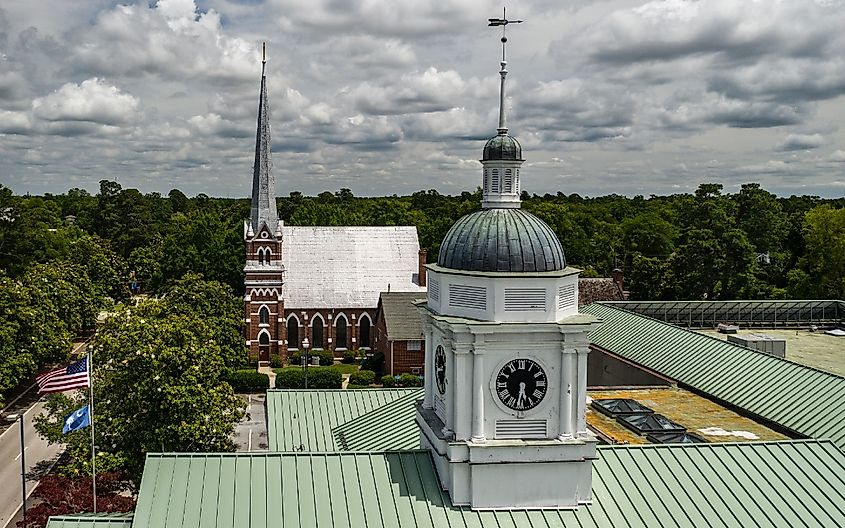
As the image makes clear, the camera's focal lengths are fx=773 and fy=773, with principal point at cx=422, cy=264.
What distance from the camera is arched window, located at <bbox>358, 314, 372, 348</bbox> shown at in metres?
68.9

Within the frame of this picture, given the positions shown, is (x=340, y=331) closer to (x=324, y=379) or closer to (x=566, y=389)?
(x=324, y=379)

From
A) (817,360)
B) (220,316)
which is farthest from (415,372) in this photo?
(817,360)

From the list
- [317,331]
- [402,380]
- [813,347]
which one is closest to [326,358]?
[317,331]

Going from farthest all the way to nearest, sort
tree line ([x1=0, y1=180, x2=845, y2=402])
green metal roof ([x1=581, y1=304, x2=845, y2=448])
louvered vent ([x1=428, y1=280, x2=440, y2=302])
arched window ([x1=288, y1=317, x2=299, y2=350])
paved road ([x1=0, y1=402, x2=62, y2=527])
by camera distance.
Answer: arched window ([x1=288, y1=317, x2=299, y2=350]) < tree line ([x1=0, y1=180, x2=845, y2=402]) < paved road ([x1=0, y1=402, x2=62, y2=527]) < green metal roof ([x1=581, y1=304, x2=845, y2=448]) < louvered vent ([x1=428, y1=280, x2=440, y2=302])

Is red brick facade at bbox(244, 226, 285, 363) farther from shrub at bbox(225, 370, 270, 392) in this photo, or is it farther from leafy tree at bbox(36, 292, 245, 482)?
leafy tree at bbox(36, 292, 245, 482)

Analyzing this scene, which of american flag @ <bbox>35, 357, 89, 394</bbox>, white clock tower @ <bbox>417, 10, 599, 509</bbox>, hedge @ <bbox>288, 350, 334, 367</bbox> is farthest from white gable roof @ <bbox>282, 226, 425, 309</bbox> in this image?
white clock tower @ <bbox>417, 10, 599, 509</bbox>

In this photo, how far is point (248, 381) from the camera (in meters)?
56.2

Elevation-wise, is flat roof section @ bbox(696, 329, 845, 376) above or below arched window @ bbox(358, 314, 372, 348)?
above

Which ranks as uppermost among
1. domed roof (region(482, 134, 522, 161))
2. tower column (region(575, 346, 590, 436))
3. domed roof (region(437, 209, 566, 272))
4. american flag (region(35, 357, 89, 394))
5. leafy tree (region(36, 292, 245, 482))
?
domed roof (region(482, 134, 522, 161))

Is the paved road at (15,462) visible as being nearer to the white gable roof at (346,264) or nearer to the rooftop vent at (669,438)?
the white gable roof at (346,264)

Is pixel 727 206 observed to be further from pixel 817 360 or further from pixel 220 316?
pixel 220 316

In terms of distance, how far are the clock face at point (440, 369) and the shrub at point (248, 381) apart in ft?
129

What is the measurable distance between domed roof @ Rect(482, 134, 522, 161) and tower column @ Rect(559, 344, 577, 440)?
4.65m

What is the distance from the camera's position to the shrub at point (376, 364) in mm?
63594
